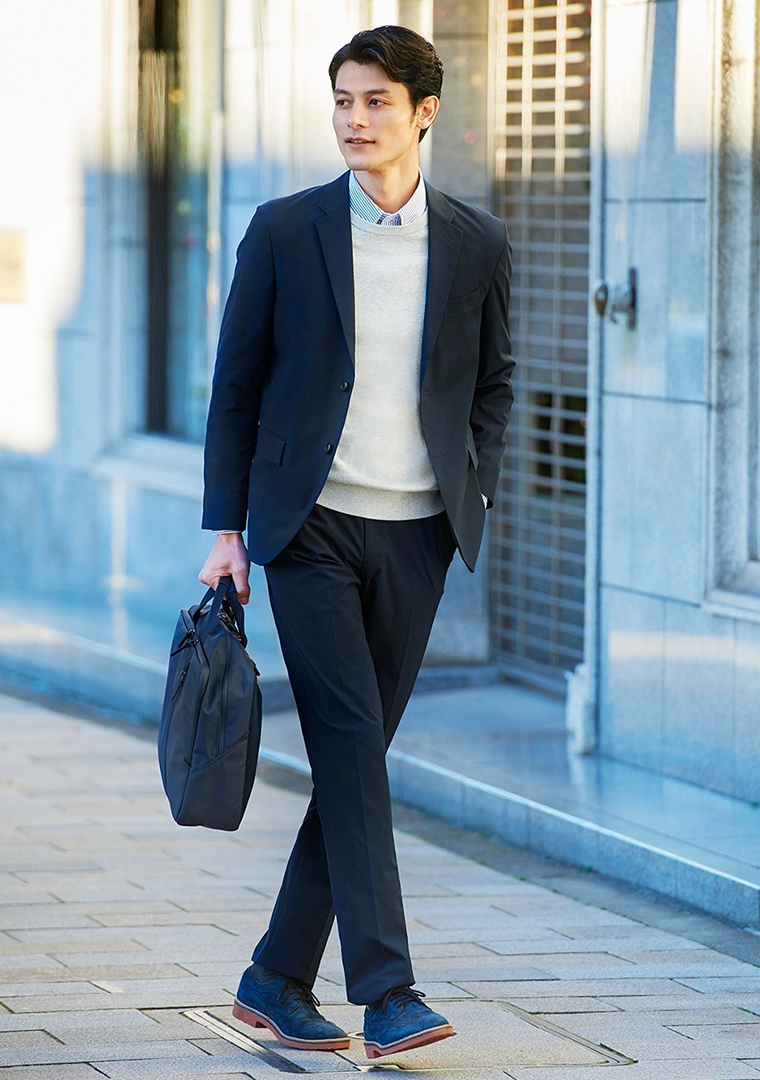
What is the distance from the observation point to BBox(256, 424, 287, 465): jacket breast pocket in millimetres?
3779

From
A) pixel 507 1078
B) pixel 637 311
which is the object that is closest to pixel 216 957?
pixel 507 1078

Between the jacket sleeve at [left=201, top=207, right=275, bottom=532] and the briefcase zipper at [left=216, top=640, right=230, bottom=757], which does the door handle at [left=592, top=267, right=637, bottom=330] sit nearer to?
the jacket sleeve at [left=201, top=207, right=275, bottom=532]

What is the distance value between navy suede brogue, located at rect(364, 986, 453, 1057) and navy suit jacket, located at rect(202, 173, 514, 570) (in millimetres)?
874

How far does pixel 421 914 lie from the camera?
5234 mm

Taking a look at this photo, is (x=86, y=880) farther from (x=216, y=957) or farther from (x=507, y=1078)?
(x=507, y=1078)

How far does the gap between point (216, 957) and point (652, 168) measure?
312cm

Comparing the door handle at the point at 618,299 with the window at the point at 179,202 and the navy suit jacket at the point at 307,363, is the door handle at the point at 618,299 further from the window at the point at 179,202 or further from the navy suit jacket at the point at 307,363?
the window at the point at 179,202

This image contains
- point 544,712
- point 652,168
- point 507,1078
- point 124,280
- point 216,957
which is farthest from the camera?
point 124,280

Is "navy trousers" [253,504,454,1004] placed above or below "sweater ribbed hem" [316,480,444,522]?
below

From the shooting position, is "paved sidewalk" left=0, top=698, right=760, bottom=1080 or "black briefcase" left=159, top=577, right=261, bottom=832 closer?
"black briefcase" left=159, top=577, right=261, bottom=832

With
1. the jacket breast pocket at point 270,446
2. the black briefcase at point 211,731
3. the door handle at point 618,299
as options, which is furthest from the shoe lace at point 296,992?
the door handle at point 618,299

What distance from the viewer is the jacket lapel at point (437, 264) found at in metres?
3.78

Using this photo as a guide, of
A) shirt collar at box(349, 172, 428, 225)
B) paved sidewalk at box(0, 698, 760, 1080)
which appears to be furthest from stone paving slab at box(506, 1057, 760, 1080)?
shirt collar at box(349, 172, 428, 225)

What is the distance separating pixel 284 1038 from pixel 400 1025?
35 centimetres
